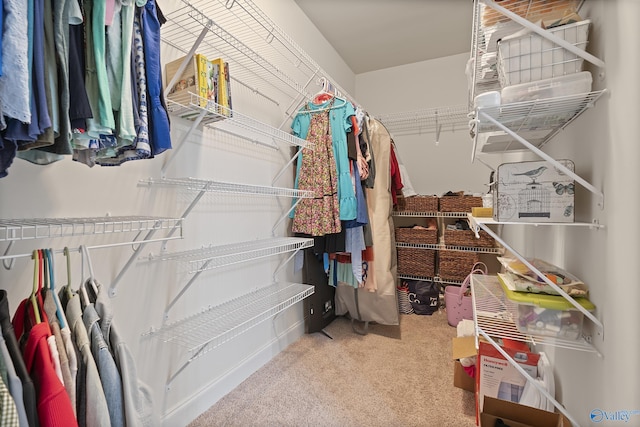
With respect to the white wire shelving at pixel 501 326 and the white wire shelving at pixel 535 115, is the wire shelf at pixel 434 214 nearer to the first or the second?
the white wire shelving at pixel 501 326

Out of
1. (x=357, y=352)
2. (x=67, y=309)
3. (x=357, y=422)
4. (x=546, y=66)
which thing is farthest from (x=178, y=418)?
(x=546, y=66)

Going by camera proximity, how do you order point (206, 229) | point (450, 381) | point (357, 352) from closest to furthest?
point (206, 229), point (450, 381), point (357, 352)

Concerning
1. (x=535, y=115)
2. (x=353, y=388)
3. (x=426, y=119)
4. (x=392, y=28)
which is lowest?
(x=353, y=388)

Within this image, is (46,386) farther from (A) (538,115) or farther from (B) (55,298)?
(A) (538,115)

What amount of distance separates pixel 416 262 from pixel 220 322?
6.92 feet

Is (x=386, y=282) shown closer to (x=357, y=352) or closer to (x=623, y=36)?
(x=357, y=352)

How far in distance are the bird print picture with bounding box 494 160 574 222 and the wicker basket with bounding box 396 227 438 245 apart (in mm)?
1886

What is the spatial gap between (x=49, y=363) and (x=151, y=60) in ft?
2.87

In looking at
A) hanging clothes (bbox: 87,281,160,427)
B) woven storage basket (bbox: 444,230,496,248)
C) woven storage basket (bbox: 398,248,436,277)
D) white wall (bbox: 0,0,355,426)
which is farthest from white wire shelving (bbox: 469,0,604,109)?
woven storage basket (bbox: 398,248,436,277)

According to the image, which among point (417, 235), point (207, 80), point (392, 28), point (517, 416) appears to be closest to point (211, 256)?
point (207, 80)

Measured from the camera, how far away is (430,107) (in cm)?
335

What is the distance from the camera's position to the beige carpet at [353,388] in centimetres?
148

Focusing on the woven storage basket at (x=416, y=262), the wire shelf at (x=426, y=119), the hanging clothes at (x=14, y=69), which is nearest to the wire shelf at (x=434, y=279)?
the woven storage basket at (x=416, y=262)

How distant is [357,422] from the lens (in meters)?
1.46
